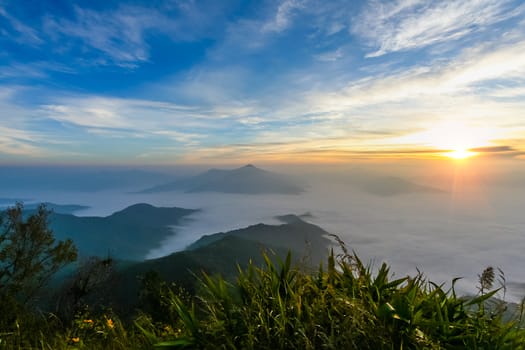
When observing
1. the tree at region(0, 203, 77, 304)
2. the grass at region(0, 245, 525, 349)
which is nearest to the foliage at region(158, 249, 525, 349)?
the grass at region(0, 245, 525, 349)

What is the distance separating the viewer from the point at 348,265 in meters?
3.39

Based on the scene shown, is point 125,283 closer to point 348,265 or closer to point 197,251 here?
point 197,251

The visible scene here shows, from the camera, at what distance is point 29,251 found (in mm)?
26047

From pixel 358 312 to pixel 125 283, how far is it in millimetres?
116647

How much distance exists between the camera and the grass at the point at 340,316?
2.64 meters

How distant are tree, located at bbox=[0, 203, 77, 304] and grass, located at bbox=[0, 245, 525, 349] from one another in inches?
1079

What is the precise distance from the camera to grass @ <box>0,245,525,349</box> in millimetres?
2641

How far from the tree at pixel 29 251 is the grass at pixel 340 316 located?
27.4 meters

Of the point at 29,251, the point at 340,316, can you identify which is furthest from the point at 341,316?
the point at 29,251

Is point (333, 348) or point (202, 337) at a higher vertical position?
point (333, 348)

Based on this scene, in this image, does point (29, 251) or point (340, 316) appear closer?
point (340, 316)

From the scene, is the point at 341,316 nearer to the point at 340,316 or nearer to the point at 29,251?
the point at 340,316

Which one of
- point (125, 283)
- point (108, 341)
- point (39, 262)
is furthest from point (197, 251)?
point (108, 341)

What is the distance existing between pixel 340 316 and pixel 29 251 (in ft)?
102
